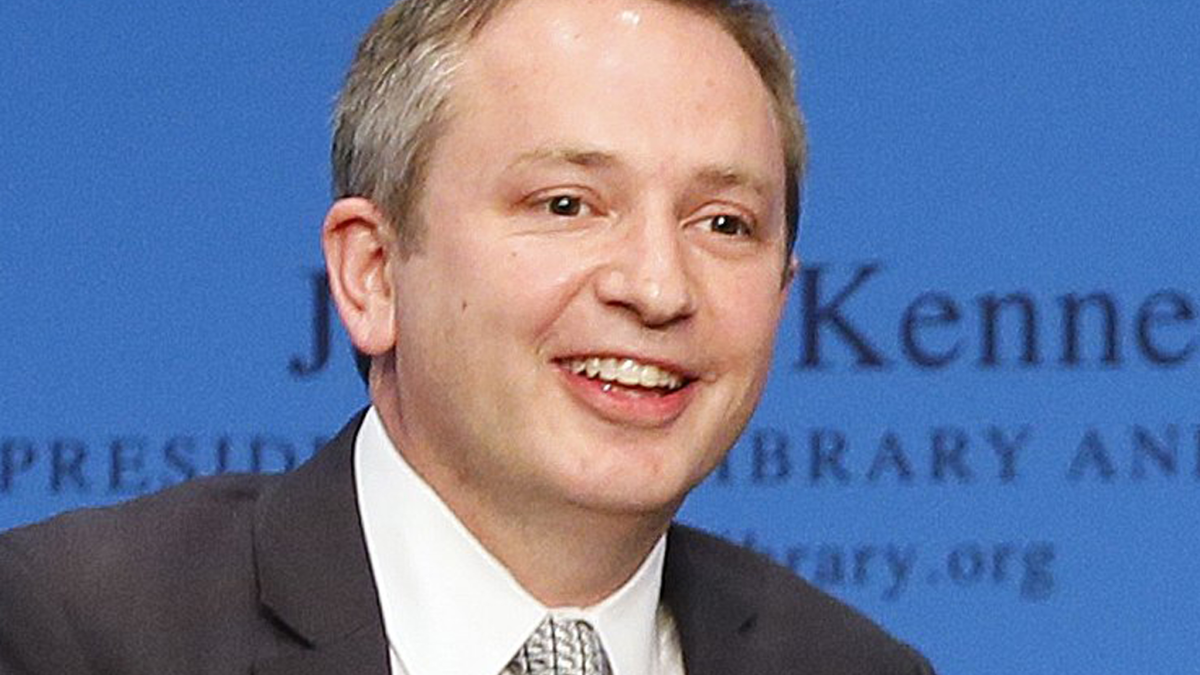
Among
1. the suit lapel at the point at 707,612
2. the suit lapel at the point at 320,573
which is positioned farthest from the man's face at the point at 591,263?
the suit lapel at the point at 707,612

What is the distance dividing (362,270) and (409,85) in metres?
0.17

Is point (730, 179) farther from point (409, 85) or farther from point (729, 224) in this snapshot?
point (409, 85)

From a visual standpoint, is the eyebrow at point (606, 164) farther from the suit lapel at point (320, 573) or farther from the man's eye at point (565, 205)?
the suit lapel at point (320, 573)

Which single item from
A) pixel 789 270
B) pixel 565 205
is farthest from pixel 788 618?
pixel 565 205

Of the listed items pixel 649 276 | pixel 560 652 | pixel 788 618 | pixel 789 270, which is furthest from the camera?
pixel 788 618

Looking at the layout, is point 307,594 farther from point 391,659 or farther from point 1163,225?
point 1163,225

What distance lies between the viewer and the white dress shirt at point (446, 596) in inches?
102

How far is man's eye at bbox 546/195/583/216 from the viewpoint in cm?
251

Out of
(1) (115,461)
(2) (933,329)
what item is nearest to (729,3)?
(2) (933,329)

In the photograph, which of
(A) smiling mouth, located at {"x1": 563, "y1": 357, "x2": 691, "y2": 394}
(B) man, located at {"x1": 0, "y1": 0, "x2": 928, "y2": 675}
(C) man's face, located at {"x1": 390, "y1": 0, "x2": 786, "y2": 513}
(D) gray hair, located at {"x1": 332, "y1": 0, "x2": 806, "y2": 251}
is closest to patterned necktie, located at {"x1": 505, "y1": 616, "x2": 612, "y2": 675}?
(B) man, located at {"x1": 0, "y1": 0, "x2": 928, "y2": 675}

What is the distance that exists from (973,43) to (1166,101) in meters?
0.23

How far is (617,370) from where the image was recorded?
2521 millimetres

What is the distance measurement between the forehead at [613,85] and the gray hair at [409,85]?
18 mm

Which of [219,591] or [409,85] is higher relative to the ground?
[409,85]
